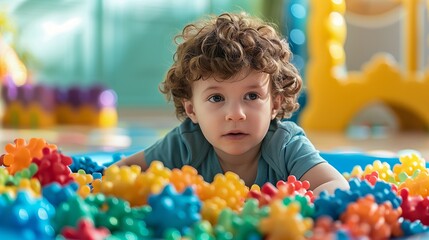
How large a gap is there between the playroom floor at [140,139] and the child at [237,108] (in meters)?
0.81

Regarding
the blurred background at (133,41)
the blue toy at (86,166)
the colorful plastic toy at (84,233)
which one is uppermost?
the blurred background at (133,41)

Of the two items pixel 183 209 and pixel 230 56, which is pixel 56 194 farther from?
pixel 230 56

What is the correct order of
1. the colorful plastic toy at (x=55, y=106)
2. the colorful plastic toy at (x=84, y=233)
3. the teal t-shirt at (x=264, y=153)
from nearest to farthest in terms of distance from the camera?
the colorful plastic toy at (x=84, y=233) < the teal t-shirt at (x=264, y=153) < the colorful plastic toy at (x=55, y=106)

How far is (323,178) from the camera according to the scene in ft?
3.19

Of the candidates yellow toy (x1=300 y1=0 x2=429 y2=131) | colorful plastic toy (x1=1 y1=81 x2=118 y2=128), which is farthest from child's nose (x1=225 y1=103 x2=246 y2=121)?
colorful plastic toy (x1=1 y1=81 x2=118 y2=128)

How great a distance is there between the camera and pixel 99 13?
3.92 metres

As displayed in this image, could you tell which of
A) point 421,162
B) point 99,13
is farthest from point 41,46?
point 421,162

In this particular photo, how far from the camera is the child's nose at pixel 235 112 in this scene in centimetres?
97

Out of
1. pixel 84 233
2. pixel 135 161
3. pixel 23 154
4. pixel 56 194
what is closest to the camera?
pixel 84 233

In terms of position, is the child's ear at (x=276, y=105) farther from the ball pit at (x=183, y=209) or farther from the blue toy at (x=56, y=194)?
the blue toy at (x=56, y=194)

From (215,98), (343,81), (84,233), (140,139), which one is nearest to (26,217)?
(84,233)

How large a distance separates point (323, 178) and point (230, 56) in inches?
8.6

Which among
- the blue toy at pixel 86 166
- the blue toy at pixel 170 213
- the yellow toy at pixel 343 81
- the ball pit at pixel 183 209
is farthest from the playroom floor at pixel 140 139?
the blue toy at pixel 170 213

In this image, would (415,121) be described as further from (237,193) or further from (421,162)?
(237,193)
